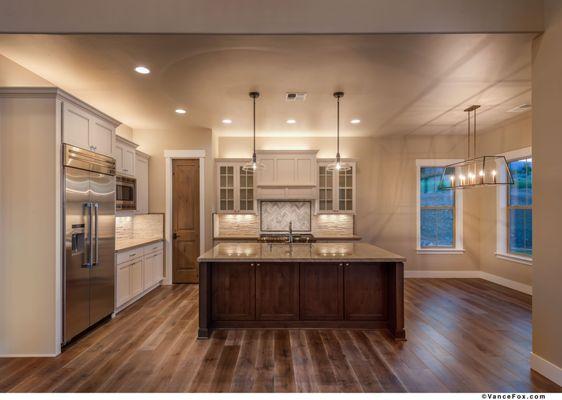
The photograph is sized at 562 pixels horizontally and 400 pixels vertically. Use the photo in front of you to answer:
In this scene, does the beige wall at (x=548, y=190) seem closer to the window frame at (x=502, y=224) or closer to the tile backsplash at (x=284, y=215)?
the window frame at (x=502, y=224)

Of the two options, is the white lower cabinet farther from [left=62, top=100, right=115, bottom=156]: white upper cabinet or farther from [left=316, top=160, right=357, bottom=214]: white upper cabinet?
[left=316, top=160, right=357, bottom=214]: white upper cabinet

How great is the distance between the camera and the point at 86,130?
142 inches

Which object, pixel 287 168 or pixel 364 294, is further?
pixel 287 168

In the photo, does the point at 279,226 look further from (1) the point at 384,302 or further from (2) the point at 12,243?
(2) the point at 12,243

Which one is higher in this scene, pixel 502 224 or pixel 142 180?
pixel 142 180

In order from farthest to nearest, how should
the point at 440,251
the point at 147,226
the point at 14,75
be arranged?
the point at 440,251, the point at 147,226, the point at 14,75

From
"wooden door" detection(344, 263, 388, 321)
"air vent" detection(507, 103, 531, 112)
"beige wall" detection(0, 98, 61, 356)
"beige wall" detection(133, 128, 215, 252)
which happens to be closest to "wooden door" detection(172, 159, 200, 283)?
"beige wall" detection(133, 128, 215, 252)

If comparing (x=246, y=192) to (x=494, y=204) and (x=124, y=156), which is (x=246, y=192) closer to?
(x=124, y=156)

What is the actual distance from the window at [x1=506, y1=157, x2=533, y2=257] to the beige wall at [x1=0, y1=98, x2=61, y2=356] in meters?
6.92

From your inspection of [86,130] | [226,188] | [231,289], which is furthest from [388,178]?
[86,130]

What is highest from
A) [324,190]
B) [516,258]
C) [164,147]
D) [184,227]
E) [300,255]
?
[164,147]

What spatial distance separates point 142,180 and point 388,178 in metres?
5.10

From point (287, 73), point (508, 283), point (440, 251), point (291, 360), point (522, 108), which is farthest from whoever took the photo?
point (440, 251)

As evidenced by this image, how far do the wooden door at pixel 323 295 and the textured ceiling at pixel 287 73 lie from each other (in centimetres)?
234
